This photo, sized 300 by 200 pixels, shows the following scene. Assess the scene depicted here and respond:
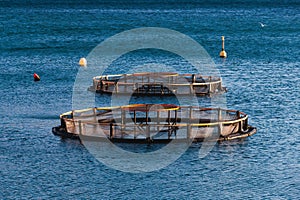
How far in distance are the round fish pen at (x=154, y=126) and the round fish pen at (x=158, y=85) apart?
49.1 ft

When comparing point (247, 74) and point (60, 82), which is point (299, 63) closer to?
point (247, 74)

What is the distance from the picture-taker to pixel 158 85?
84.1 metres

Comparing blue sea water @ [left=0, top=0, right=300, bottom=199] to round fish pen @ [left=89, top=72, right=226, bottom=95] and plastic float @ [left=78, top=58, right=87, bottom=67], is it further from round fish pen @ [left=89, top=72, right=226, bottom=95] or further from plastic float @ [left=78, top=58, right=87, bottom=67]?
round fish pen @ [left=89, top=72, right=226, bottom=95]

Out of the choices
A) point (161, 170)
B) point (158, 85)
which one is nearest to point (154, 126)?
point (161, 170)

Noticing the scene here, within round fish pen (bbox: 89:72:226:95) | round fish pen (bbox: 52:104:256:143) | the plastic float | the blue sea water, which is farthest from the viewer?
the plastic float

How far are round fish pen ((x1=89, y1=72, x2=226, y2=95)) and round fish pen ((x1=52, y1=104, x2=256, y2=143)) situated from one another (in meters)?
15.0

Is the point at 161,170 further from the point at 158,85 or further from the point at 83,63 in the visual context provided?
the point at 83,63

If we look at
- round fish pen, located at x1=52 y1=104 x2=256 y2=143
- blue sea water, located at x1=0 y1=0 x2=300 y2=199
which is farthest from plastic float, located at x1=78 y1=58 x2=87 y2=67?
round fish pen, located at x1=52 y1=104 x2=256 y2=143

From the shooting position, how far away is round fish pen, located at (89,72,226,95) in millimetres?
83500

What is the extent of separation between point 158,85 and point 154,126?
21.8 m

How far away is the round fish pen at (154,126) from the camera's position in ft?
202

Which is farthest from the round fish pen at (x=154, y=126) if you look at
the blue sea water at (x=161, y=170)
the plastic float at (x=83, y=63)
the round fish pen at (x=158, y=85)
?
the plastic float at (x=83, y=63)

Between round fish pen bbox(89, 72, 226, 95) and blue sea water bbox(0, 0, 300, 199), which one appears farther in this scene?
round fish pen bbox(89, 72, 226, 95)

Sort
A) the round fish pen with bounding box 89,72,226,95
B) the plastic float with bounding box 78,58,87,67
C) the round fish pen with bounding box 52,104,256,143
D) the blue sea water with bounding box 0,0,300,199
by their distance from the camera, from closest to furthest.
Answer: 1. the blue sea water with bounding box 0,0,300,199
2. the round fish pen with bounding box 52,104,256,143
3. the round fish pen with bounding box 89,72,226,95
4. the plastic float with bounding box 78,58,87,67
